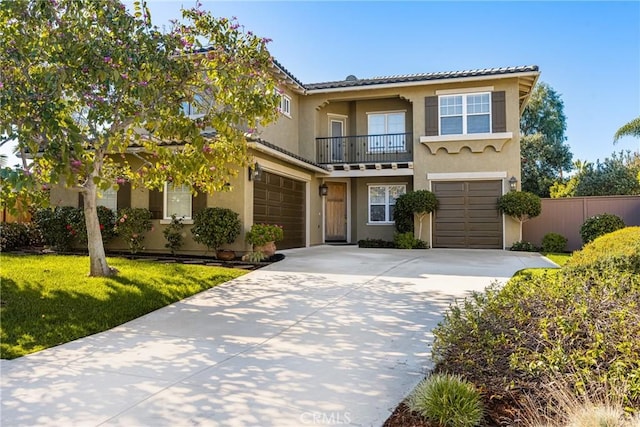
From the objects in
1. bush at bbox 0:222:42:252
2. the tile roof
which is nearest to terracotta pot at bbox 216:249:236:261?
bush at bbox 0:222:42:252

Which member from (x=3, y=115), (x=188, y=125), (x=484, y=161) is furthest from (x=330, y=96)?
(x=3, y=115)

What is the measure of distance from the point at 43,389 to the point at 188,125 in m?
4.51

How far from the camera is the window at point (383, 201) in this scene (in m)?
18.6

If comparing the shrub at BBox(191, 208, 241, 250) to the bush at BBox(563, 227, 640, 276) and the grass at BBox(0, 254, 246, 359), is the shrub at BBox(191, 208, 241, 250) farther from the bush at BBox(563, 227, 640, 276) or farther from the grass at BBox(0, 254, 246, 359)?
the bush at BBox(563, 227, 640, 276)

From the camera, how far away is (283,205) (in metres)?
14.8

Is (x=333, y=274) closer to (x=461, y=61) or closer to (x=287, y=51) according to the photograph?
(x=287, y=51)

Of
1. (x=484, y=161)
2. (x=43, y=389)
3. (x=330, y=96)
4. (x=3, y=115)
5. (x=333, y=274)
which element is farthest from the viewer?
(x=330, y=96)

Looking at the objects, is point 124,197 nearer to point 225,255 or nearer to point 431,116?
point 225,255

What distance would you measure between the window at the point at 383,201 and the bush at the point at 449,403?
15.3 meters

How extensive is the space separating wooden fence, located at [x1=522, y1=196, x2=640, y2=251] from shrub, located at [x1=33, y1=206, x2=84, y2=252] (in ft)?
50.9

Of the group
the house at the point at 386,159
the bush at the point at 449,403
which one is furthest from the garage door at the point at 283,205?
the bush at the point at 449,403

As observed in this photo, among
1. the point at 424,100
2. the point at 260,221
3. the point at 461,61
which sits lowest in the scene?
the point at 260,221

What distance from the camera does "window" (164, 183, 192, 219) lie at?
41.8 ft

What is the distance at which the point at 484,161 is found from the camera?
16297 mm
